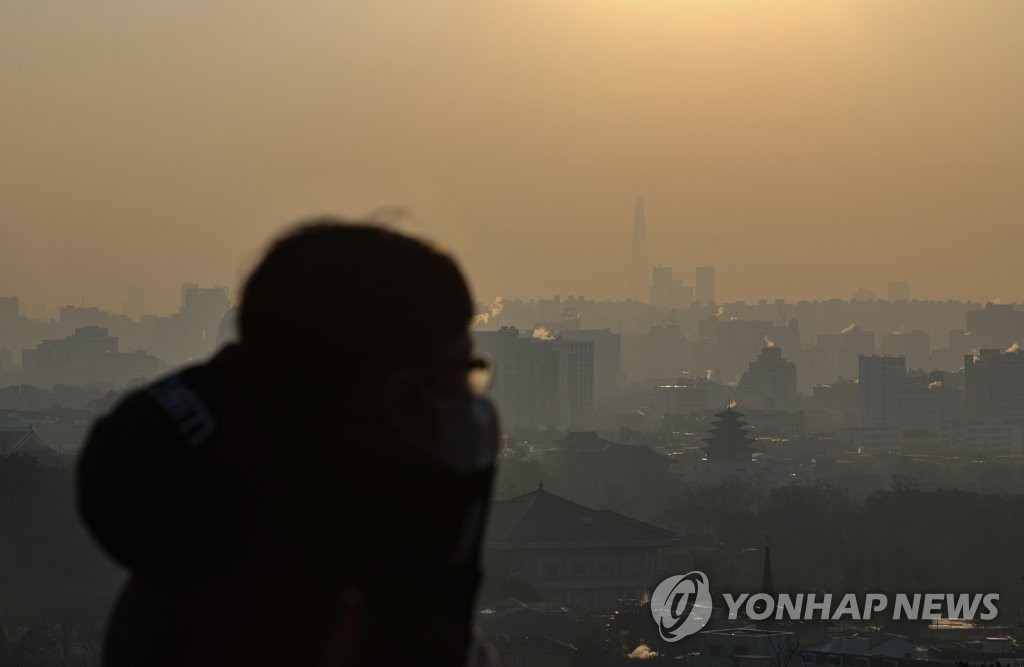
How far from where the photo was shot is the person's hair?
1.06m

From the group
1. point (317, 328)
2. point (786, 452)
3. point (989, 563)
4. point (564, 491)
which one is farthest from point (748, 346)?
point (317, 328)

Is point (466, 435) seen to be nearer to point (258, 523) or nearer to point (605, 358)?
point (258, 523)

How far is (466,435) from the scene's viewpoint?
1.07 metres

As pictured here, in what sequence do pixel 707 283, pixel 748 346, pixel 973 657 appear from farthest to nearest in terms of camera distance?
1. pixel 707 283
2. pixel 748 346
3. pixel 973 657

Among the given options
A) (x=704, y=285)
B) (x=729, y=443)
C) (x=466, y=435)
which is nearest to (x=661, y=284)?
(x=704, y=285)

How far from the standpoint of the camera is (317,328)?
1.06 metres

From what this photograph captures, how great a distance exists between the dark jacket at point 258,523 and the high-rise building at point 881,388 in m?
81.8

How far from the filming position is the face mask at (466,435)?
3.47 feet

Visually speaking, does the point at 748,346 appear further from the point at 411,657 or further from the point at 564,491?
the point at 411,657

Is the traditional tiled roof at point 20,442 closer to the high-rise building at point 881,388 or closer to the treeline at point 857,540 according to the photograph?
the treeline at point 857,540

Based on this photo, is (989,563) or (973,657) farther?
(989,563)

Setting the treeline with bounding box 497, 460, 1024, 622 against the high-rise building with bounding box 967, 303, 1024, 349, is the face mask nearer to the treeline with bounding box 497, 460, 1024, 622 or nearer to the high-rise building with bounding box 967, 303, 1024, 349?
the treeline with bounding box 497, 460, 1024, 622

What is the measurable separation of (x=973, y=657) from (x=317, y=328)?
15234 millimetres

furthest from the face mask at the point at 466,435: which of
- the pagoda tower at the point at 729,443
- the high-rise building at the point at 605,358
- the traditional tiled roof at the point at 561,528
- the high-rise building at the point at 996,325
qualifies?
the high-rise building at the point at 996,325
